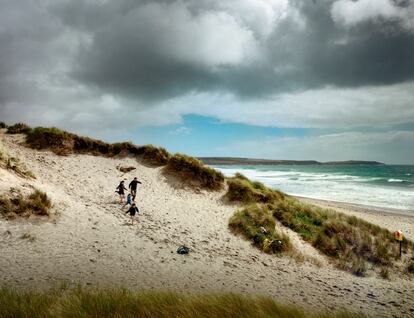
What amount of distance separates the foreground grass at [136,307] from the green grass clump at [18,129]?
64.5 ft

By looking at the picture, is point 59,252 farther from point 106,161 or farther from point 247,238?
point 106,161

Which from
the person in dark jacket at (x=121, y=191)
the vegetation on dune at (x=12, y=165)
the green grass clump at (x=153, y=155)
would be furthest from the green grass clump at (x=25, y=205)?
the green grass clump at (x=153, y=155)

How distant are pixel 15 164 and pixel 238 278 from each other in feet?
37.9

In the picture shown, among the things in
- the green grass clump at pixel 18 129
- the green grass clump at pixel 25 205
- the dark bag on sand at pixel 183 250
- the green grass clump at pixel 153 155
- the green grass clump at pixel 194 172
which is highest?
the green grass clump at pixel 18 129

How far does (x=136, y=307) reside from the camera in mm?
4762

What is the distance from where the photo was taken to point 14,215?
10.8 meters

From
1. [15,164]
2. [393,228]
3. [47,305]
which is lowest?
[393,228]

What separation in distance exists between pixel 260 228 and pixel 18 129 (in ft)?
59.4

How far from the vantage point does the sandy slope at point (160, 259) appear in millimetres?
7953

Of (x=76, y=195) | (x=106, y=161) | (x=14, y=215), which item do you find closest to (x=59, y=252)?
(x=14, y=215)

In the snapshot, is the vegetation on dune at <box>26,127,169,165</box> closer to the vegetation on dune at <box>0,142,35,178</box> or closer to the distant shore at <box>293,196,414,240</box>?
the vegetation on dune at <box>0,142,35,178</box>

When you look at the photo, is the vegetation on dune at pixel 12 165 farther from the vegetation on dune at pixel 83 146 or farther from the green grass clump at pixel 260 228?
the green grass clump at pixel 260 228

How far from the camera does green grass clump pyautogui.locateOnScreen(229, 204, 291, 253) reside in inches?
492

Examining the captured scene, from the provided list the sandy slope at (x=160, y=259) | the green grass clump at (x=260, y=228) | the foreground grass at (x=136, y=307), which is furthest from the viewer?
the green grass clump at (x=260, y=228)
